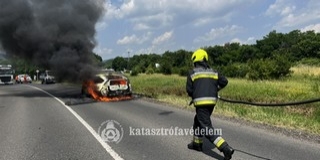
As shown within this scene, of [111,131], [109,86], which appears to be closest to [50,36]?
[109,86]

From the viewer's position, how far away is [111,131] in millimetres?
10086

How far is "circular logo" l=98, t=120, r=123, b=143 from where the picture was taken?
8.80m

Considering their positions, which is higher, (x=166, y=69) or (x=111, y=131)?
(x=166, y=69)

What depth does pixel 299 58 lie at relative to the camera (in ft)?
260

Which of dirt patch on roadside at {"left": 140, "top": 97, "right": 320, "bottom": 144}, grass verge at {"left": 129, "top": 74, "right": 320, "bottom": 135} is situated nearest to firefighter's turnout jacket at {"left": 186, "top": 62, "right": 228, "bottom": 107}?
dirt patch on roadside at {"left": 140, "top": 97, "right": 320, "bottom": 144}

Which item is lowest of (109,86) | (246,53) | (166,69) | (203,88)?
(109,86)

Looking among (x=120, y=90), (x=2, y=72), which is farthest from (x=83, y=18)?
(x=2, y=72)

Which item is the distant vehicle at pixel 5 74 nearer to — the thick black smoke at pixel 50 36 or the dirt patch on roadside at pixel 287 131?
the thick black smoke at pixel 50 36

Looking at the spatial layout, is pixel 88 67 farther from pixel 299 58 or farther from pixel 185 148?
pixel 299 58

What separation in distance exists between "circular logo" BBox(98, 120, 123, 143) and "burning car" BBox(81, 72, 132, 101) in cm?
837

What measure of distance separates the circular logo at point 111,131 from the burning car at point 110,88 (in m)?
8.37

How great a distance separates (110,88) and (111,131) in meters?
10.2

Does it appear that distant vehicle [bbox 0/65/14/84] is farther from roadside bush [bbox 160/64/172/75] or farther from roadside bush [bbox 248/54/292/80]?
Result: roadside bush [bbox 248/54/292/80]

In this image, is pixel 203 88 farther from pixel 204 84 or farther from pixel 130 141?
pixel 130 141
